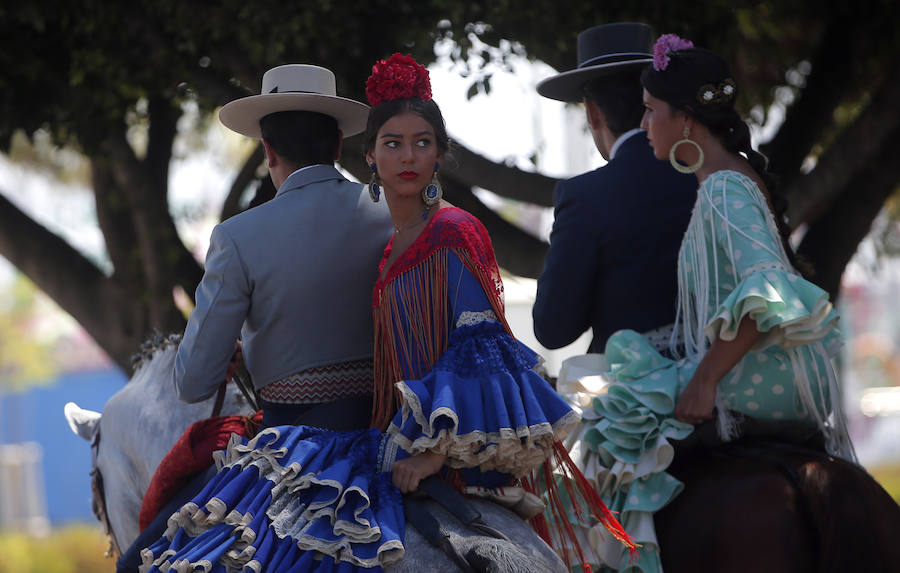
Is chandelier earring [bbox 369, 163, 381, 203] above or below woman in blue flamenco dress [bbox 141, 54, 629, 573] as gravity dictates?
above

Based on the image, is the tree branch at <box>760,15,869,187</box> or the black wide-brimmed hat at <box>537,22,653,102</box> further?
the tree branch at <box>760,15,869,187</box>

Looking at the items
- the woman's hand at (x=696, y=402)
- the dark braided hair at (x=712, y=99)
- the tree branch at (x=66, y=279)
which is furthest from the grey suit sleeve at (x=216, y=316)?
the tree branch at (x=66, y=279)

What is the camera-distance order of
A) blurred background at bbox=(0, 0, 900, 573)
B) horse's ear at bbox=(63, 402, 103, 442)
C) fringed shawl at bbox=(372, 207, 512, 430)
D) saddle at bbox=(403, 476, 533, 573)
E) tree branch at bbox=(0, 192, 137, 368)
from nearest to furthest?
saddle at bbox=(403, 476, 533, 573) < fringed shawl at bbox=(372, 207, 512, 430) < horse's ear at bbox=(63, 402, 103, 442) < blurred background at bbox=(0, 0, 900, 573) < tree branch at bbox=(0, 192, 137, 368)

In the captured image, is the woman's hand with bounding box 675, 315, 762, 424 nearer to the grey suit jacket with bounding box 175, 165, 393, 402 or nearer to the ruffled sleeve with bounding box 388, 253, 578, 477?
the ruffled sleeve with bounding box 388, 253, 578, 477

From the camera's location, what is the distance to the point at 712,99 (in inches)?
121

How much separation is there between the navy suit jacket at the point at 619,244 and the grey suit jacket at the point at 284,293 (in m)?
A: 0.75

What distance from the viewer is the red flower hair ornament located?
8.75 ft

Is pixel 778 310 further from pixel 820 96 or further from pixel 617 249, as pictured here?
pixel 820 96

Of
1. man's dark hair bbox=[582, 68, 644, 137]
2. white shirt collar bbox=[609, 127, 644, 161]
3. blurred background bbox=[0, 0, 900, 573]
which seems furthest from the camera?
blurred background bbox=[0, 0, 900, 573]

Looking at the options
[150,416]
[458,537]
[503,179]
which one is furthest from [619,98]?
[503,179]

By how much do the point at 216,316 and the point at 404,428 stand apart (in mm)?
663

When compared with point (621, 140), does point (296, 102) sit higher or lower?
higher

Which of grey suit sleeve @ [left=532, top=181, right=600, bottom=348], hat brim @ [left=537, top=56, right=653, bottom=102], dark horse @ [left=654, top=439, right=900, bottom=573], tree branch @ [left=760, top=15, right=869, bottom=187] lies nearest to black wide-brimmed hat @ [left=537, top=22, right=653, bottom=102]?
hat brim @ [left=537, top=56, right=653, bottom=102]

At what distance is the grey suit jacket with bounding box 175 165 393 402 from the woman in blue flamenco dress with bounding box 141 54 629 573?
0.47 ft
